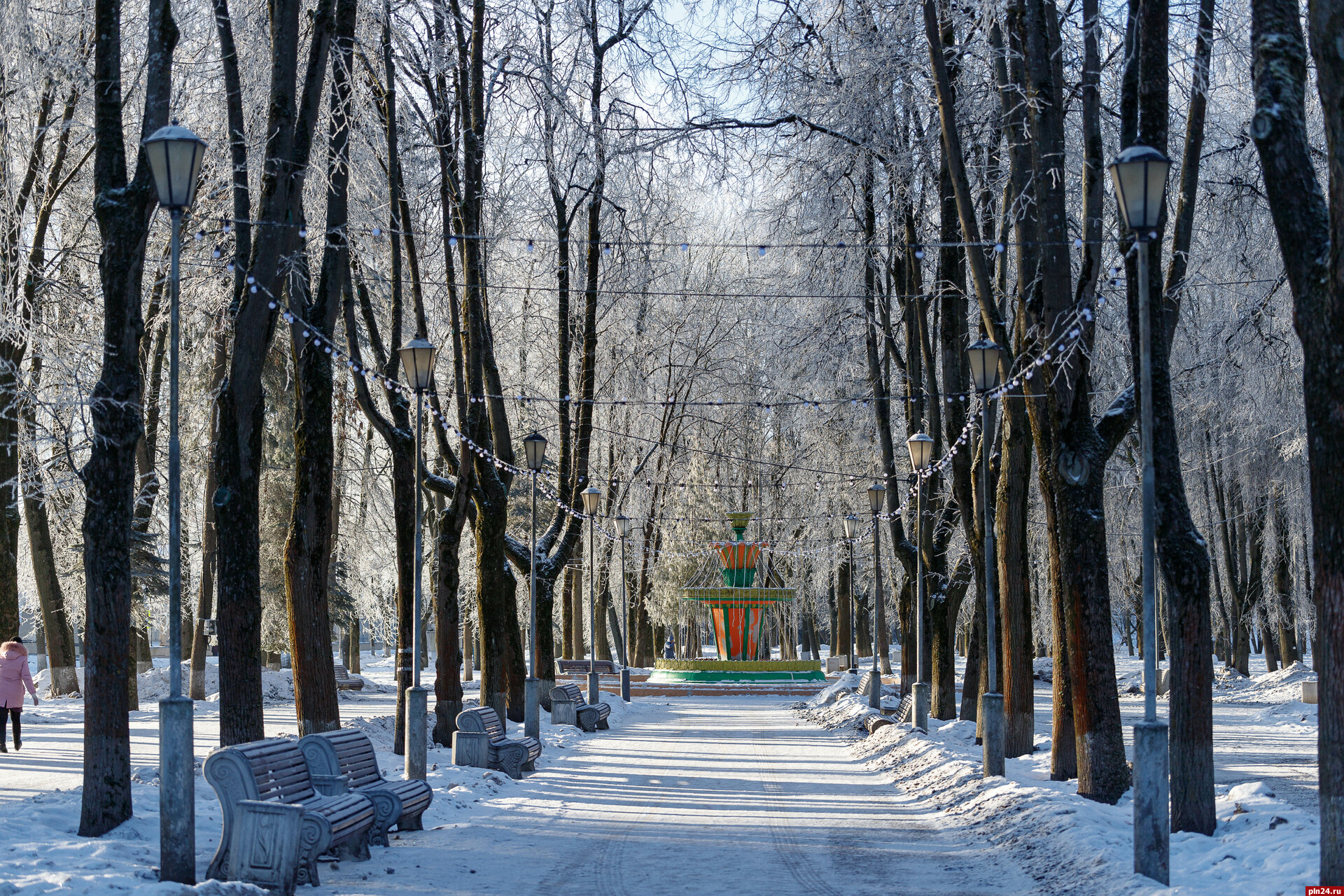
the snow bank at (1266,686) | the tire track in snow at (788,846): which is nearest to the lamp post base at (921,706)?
the tire track in snow at (788,846)

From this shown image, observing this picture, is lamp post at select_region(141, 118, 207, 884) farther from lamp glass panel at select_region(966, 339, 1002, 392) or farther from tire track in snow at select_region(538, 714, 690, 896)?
lamp glass panel at select_region(966, 339, 1002, 392)

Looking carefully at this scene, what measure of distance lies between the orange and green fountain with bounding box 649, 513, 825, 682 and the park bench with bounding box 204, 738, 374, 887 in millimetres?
27759

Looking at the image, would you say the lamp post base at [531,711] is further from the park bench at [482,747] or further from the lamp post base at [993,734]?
the lamp post base at [993,734]

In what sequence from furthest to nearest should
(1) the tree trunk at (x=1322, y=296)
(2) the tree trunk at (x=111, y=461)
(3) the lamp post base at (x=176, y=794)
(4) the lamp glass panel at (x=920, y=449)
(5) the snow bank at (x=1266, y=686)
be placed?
(5) the snow bank at (x=1266, y=686), (4) the lamp glass panel at (x=920, y=449), (2) the tree trunk at (x=111, y=461), (3) the lamp post base at (x=176, y=794), (1) the tree trunk at (x=1322, y=296)

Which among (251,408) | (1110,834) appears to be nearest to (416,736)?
(251,408)

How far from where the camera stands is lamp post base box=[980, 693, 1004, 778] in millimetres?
13844

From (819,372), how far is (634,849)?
770 inches

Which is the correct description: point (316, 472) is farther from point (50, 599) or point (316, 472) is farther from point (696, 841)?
point (50, 599)

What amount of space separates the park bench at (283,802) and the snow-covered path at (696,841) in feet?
0.93

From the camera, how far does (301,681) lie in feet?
47.4

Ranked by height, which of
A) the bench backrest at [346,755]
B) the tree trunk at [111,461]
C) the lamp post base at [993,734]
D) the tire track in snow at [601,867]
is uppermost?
the tree trunk at [111,461]

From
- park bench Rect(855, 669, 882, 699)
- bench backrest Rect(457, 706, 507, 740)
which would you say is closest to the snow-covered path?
bench backrest Rect(457, 706, 507, 740)

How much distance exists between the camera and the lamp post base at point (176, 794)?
820 cm

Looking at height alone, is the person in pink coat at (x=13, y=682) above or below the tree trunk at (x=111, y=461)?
below
